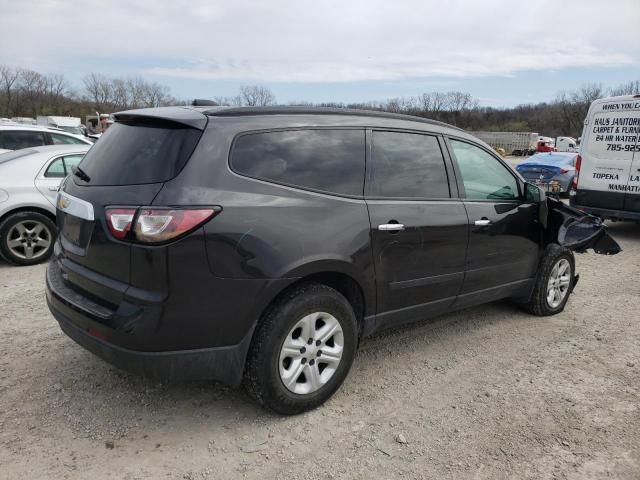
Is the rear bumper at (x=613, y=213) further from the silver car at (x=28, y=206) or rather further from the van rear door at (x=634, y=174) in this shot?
the silver car at (x=28, y=206)

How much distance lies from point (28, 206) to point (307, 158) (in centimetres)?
458

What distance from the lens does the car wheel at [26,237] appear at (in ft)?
19.9

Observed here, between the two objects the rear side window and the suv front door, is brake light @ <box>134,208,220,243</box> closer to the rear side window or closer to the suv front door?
the rear side window

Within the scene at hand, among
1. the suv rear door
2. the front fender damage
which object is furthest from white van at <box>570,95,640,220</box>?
the suv rear door

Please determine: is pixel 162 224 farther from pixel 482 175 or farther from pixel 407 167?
pixel 482 175

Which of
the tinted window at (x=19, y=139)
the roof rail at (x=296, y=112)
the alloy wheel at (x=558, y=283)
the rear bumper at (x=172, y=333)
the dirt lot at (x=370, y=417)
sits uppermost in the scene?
the roof rail at (x=296, y=112)

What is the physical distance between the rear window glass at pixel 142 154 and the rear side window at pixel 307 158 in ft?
0.93

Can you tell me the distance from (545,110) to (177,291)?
106644mm

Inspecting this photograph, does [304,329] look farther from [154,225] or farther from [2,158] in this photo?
[2,158]

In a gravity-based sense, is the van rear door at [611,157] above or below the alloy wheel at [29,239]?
above

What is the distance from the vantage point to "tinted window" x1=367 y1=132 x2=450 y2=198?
11.2 feet

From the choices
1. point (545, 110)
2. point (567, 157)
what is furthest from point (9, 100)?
point (545, 110)

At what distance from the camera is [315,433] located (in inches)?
116

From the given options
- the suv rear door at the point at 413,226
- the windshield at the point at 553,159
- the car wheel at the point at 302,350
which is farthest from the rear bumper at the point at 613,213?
the car wheel at the point at 302,350
